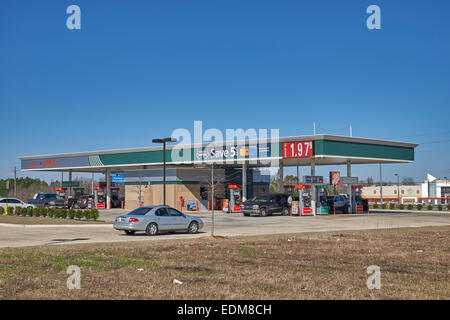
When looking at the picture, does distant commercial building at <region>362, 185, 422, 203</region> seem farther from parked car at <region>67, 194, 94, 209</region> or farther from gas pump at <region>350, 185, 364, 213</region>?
parked car at <region>67, 194, 94, 209</region>

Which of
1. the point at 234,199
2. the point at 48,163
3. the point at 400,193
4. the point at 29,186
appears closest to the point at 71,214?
the point at 234,199

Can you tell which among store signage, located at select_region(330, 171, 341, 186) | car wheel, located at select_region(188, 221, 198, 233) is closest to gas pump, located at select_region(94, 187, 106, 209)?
store signage, located at select_region(330, 171, 341, 186)

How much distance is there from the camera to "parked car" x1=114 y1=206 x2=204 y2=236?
22.8m

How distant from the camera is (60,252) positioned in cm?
1483

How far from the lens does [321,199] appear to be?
44.4 m

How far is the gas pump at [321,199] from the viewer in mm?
43656

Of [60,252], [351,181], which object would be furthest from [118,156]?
[60,252]

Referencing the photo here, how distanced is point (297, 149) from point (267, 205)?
200 inches

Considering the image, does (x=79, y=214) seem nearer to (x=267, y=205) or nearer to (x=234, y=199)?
(x=267, y=205)

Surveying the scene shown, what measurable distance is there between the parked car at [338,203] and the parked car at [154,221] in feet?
77.3
